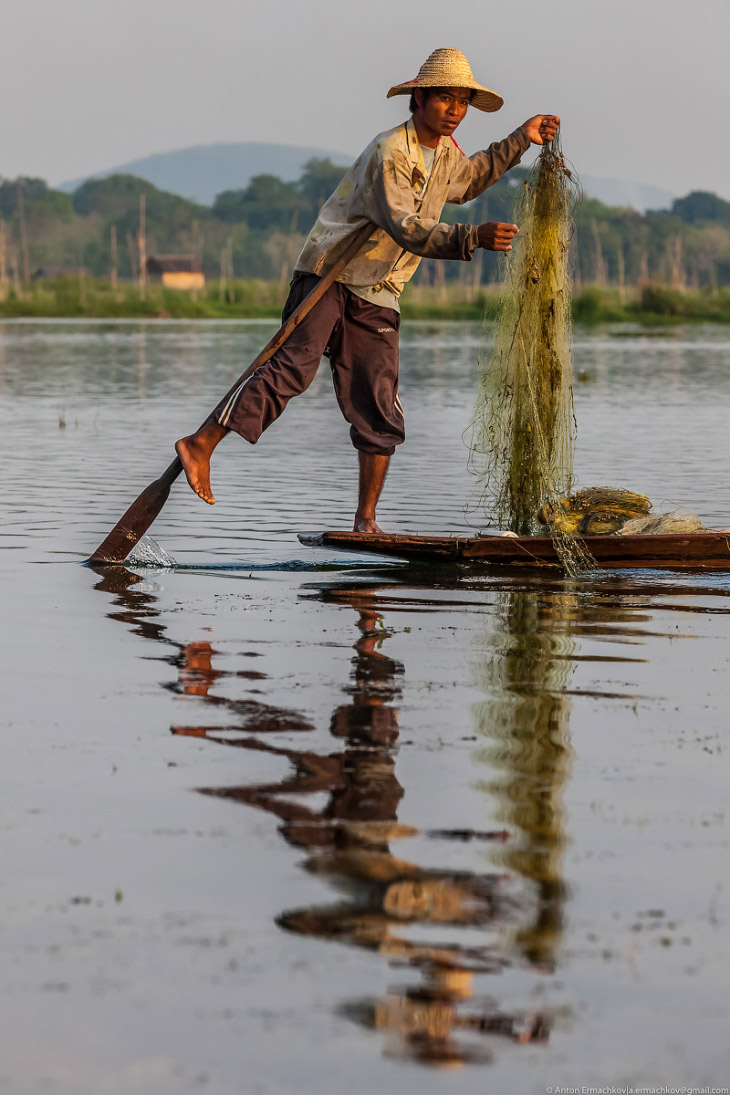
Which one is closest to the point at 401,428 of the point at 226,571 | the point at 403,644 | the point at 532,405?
the point at 532,405

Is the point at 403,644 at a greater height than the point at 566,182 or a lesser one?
lesser

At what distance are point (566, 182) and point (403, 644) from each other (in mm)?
2795

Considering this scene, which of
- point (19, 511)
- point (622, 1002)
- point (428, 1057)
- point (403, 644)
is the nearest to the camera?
point (428, 1057)

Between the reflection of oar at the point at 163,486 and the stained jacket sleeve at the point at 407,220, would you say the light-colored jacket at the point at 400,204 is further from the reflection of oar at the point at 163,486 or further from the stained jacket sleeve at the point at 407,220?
the reflection of oar at the point at 163,486

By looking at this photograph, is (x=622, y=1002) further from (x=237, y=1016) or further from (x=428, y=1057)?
(x=237, y=1016)

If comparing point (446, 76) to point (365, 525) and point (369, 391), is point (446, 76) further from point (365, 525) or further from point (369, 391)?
point (365, 525)

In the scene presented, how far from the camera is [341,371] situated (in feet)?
24.2

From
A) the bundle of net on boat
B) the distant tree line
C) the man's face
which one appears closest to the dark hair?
the man's face

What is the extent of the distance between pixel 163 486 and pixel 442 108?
1.97m

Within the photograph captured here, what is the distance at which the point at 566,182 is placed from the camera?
287 inches

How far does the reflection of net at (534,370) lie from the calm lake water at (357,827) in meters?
0.87

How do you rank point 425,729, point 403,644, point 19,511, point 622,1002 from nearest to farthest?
point 622,1002
point 425,729
point 403,644
point 19,511

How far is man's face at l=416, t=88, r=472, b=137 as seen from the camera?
687 centimetres

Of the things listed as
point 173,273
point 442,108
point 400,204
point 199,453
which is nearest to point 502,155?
point 442,108
